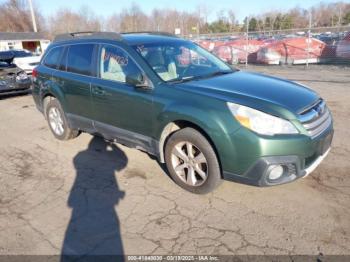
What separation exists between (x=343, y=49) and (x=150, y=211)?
15.3 m

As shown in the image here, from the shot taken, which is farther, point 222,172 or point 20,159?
point 20,159

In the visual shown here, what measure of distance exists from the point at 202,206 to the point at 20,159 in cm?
320

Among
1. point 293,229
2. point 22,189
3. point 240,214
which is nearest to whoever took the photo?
point 293,229

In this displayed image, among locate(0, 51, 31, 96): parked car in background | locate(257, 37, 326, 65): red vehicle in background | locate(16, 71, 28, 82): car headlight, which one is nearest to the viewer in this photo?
locate(0, 51, 31, 96): parked car in background

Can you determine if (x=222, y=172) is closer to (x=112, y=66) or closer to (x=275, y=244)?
→ (x=275, y=244)

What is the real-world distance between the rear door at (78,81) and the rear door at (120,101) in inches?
7.9

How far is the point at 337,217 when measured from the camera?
10.5ft

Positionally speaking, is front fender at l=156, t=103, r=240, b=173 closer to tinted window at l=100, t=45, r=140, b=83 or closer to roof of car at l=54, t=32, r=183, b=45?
tinted window at l=100, t=45, r=140, b=83

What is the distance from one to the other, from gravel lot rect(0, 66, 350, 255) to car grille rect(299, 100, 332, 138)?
744 mm

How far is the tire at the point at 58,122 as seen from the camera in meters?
5.68

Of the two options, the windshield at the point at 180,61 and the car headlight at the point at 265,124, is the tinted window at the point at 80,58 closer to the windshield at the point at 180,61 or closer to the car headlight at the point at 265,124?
the windshield at the point at 180,61

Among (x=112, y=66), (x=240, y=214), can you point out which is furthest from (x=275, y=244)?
(x=112, y=66)

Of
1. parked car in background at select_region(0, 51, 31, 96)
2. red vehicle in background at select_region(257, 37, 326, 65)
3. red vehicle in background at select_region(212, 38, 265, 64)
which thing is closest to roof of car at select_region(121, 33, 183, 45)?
parked car in background at select_region(0, 51, 31, 96)

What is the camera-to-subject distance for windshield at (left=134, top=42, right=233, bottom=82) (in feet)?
13.5
